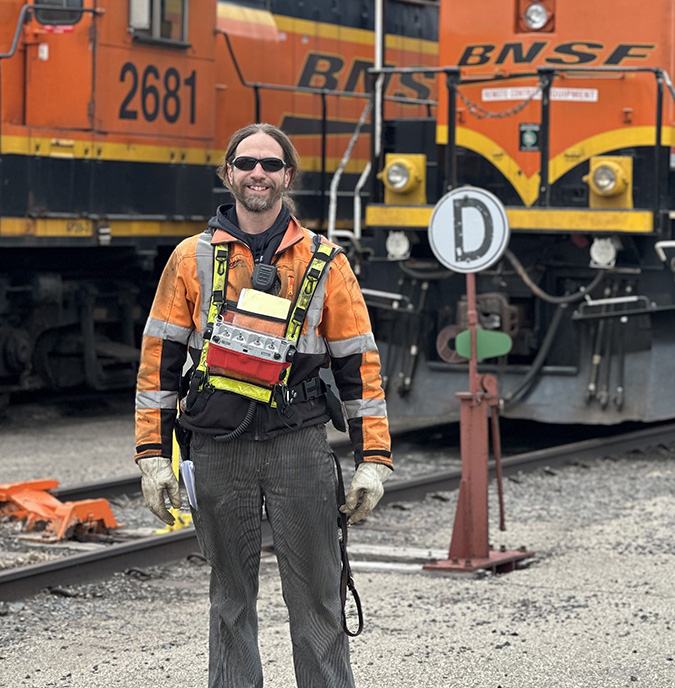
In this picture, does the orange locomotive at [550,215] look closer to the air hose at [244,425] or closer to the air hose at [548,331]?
the air hose at [548,331]

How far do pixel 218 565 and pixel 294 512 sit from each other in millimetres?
257

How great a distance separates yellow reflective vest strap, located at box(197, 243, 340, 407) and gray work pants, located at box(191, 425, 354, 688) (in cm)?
14

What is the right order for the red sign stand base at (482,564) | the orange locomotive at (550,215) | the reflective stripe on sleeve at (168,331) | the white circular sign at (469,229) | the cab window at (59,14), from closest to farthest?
the reflective stripe on sleeve at (168,331) < the red sign stand base at (482,564) < the white circular sign at (469,229) < the orange locomotive at (550,215) < the cab window at (59,14)

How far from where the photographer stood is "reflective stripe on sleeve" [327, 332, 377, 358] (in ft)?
12.6

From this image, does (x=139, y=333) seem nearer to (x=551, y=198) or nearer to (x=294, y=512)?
(x=551, y=198)

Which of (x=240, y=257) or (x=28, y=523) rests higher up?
(x=240, y=257)

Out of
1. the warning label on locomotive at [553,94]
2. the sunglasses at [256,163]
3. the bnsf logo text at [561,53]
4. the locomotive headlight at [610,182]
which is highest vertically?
the bnsf logo text at [561,53]

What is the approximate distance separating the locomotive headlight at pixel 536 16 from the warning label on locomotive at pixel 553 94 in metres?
0.43

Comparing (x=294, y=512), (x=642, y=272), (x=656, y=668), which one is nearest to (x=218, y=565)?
(x=294, y=512)

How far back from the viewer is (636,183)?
931 cm

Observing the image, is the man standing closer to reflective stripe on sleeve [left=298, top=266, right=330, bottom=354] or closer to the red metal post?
reflective stripe on sleeve [left=298, top=266, right=330, bottom=354]

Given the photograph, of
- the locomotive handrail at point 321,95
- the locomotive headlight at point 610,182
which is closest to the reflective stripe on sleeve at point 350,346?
the locomotive headlight at point 610,182

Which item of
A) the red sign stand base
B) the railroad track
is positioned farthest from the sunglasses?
the red sign stand base

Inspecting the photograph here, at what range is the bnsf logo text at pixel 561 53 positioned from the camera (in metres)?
9.41
